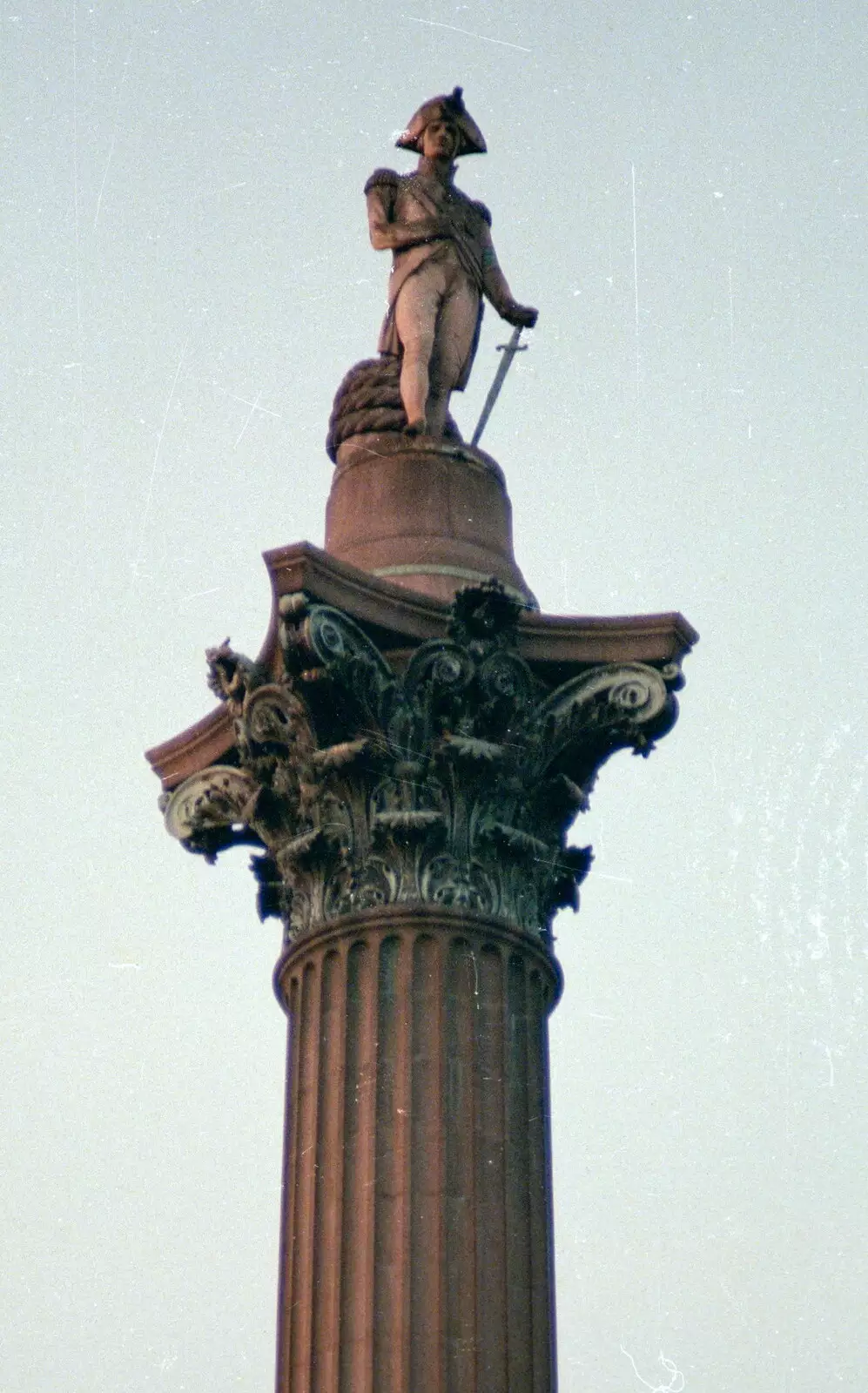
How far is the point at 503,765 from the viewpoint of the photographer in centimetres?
1875

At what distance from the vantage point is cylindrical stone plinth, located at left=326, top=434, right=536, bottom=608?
67.4 ft

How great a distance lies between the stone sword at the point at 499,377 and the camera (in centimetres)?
2227

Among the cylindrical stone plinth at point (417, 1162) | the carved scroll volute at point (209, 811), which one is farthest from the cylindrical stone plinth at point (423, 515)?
the cylindrical stone plinth at point (417, 1162)

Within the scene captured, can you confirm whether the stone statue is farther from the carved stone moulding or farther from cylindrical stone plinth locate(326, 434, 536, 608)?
the carved stone moulding

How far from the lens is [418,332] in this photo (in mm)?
22141

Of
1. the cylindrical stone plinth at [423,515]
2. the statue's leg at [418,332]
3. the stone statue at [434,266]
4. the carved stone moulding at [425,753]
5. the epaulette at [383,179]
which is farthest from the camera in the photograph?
the epaulette at [383,179]

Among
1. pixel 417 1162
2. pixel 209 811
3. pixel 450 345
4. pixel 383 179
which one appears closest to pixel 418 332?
pixel 450 345

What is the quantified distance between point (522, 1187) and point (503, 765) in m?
3.34

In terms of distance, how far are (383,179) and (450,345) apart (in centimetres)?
185

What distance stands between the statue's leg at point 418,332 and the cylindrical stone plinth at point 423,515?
12.5 inches

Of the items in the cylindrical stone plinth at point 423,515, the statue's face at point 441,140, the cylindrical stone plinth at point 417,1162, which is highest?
the statue's face at point 441,140

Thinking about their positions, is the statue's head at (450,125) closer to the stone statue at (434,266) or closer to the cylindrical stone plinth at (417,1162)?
the stone statue at (434,266)

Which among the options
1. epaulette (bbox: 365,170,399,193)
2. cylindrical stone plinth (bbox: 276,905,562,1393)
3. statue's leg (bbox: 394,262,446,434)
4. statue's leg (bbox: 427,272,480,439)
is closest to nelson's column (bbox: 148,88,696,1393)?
cylindrical stone plinth (bbox: 276,905,562,1393)

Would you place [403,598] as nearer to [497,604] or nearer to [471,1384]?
[497,604]
